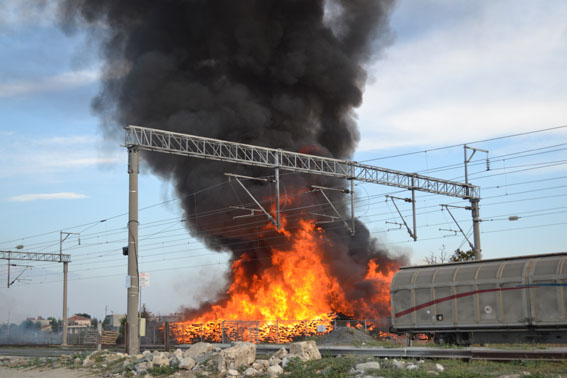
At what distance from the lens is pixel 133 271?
25.1m

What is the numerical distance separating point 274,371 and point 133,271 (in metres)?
10.0

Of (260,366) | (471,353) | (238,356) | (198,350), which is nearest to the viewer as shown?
(471,353)

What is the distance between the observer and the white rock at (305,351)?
18359 mm

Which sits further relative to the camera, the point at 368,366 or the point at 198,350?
the point at 198,350

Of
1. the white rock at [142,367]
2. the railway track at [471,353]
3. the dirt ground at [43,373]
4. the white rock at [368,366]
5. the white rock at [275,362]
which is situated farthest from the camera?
the dirt ground at [43,373]

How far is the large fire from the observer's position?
39.4 meters

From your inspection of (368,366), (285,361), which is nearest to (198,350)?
(285,361)

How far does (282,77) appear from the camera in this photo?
43469 mm

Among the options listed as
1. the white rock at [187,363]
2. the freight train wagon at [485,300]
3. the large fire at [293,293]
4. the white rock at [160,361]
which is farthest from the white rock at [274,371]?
the large fire at [293,293]

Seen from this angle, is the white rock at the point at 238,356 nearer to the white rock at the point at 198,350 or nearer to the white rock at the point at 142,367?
the white rock at the point at 198,350

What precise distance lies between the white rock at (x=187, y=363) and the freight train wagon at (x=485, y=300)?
1003 cm

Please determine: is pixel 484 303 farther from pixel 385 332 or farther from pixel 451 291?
pixel 385 332

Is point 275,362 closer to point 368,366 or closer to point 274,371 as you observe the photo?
point 274,371

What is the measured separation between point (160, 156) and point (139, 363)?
23.3 m
